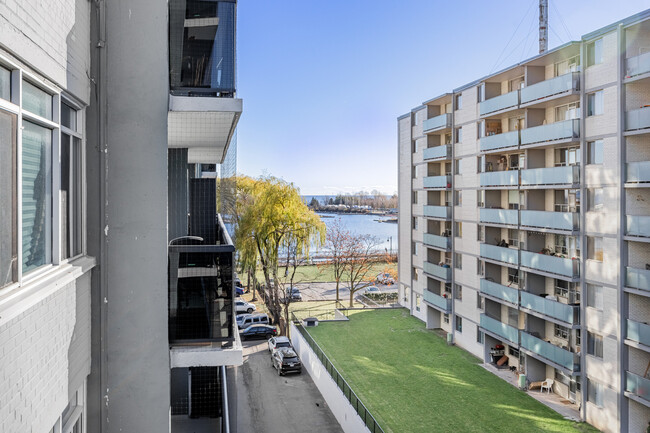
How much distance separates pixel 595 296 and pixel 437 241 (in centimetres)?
1164

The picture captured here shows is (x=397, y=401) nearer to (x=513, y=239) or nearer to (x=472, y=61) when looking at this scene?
(x=513, y=239)

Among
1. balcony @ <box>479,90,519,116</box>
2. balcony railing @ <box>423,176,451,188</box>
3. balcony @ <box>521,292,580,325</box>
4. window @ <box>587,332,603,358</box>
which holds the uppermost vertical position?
balcony @ <box>479,90,519,116</box>

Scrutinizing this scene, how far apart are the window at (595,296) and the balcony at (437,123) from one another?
1257 centimetres

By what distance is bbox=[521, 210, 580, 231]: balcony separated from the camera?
18.0 meters

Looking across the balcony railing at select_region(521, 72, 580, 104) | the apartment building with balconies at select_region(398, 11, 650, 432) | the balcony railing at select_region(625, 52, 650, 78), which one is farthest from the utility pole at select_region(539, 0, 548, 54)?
the balcony railing at select_region(625, 52, 650, 78)

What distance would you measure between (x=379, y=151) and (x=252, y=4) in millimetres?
98396

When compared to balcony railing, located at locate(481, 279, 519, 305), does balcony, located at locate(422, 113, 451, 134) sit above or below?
above

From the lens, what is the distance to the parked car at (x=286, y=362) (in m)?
22.5

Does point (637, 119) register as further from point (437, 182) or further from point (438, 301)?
point (438, 301)

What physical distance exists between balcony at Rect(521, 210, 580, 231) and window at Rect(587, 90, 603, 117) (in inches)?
142

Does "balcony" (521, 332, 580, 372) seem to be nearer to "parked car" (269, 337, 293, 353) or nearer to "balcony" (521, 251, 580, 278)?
"balcony" (521, 251, 580, 278)

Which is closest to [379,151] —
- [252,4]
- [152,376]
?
[252,4]

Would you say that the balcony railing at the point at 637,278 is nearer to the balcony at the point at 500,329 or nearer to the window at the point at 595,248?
the window at the point at 595,248

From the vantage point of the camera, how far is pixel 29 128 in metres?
3.65
